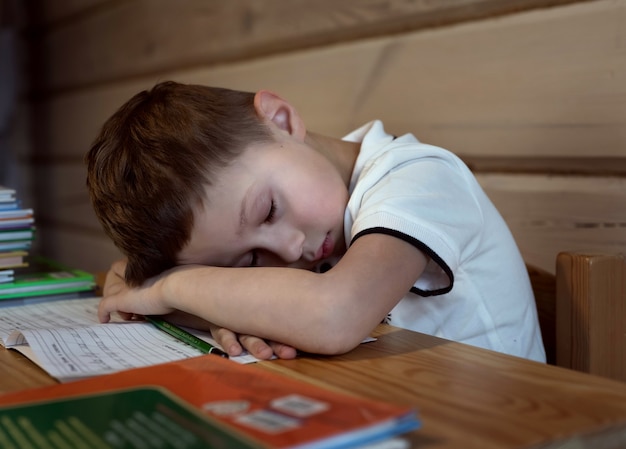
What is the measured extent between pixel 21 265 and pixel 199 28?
108 centimetres

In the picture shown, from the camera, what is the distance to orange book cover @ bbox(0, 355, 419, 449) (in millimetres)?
473

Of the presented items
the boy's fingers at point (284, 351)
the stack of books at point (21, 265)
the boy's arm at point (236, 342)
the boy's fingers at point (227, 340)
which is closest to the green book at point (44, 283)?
the stack of books at point (21, 265)

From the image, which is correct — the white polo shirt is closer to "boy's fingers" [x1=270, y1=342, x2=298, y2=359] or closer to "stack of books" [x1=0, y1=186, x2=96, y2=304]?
"boy's fingers" [x1=270, y1=342, x2=298, y2=359]

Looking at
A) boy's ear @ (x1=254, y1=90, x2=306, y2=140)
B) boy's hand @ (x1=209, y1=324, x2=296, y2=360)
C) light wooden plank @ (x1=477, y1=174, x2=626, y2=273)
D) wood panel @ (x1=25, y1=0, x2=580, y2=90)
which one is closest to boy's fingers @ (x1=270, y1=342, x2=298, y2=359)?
boy's hand @ (x1=209, y1=324, x2=296, y2=360)

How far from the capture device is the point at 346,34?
5.20 ft

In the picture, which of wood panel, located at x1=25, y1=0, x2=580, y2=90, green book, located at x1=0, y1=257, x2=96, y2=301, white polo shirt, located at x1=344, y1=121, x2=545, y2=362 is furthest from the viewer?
wood panel, located at x1=25, y1=0, x2=580, y2=90

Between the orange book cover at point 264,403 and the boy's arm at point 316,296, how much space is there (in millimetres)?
98

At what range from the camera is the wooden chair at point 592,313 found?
923 millimetres

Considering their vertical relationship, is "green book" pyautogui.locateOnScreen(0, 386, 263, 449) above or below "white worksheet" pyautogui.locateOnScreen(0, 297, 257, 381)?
above

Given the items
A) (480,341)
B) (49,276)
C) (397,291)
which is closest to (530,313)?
(480,341)

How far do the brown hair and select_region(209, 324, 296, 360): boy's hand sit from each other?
0.18 meters

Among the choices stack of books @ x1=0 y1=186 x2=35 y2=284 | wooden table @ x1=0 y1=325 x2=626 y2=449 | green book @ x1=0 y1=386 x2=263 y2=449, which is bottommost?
wooden table @ x1=0 y1=325 x2=626 y2=449

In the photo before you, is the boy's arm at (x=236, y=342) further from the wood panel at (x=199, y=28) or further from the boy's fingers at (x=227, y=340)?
the wood panel at (x=199, y=28)

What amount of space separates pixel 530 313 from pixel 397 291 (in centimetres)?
29
